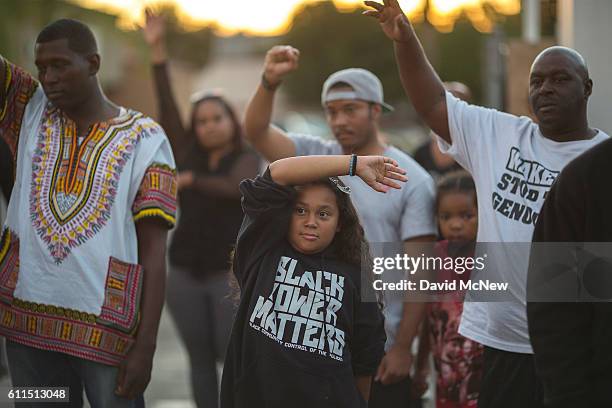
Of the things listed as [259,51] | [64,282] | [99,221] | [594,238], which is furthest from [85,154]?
[259,51]

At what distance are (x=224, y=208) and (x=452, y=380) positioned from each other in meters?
1.89

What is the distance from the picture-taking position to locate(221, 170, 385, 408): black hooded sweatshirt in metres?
3.28

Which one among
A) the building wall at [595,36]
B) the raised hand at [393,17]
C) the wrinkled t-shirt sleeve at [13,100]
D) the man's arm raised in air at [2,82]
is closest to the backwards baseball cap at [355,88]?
the raised hand at [393,17]

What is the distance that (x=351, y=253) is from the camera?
3512 mm

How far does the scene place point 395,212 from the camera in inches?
170

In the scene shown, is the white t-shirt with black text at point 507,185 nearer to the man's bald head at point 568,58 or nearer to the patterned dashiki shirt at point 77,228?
the man's bald head at point 568,58

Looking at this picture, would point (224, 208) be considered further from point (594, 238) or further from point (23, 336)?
point (594, 238)

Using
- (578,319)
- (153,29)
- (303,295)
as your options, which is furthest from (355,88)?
(578,319)

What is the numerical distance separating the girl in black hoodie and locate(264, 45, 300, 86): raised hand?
0.99 metres

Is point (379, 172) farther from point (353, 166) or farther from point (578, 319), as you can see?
point (578, 319)

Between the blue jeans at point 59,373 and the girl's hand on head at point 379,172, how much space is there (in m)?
1.22

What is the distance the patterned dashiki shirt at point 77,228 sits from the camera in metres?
3.47

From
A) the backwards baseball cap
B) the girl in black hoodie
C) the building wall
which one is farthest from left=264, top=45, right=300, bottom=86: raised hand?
the building wall

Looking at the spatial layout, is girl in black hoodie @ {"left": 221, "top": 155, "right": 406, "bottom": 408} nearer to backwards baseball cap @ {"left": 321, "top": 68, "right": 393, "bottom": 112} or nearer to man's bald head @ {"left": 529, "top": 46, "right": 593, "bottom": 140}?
man's bald head @ {"left": 529, "top": 46, "right": 593, "bottom": 140}
